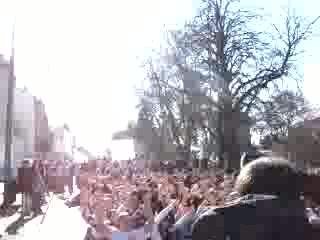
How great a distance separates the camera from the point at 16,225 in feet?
49.7

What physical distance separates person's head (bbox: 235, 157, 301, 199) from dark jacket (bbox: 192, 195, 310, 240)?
0.21 ft

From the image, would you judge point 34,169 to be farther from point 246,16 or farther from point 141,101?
point 141,101

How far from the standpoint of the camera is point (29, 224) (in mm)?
15312

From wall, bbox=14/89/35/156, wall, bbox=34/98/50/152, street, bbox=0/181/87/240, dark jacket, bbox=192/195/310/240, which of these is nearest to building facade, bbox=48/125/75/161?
wall, bbox=34/98/50/152


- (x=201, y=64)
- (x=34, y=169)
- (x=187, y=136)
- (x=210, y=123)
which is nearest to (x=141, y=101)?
(x=187, y=136)

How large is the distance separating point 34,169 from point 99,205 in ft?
35.5

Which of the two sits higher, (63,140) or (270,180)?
(63,140)

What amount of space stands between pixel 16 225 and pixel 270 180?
13539 millimetres

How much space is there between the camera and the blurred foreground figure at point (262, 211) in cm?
221

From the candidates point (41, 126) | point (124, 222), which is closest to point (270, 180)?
point (124, 222)

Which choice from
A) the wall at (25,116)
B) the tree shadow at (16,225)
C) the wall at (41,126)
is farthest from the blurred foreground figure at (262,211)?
the wall at (25,116)

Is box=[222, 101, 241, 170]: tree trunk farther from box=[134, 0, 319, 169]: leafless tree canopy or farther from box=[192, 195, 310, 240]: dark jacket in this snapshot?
box=[192, 195, 310, 240]: dark jacket

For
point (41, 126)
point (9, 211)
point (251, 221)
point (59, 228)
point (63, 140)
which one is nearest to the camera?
point (251, 221)

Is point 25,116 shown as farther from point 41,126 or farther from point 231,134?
point 231,134
